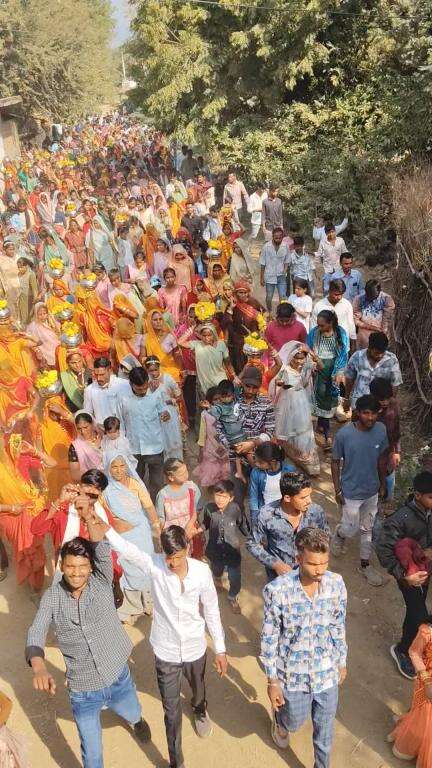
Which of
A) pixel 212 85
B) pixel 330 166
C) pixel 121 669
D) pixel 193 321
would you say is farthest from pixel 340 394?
pixel 212 85

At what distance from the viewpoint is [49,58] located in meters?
33.5

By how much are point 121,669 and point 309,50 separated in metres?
14.7

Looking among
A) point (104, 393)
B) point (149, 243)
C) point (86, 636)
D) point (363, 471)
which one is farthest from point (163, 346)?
point (149, 243)

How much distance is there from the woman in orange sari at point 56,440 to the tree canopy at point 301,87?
790 centimetres

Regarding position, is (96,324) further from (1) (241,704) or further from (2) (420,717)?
(2) (420,717)

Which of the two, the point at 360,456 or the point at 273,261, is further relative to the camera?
the point at 273,261

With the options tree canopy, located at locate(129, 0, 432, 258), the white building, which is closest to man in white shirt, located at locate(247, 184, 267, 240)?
tree canopy, located at locate(129, 0, 432, 258)

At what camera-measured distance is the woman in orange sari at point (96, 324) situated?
7.54 m

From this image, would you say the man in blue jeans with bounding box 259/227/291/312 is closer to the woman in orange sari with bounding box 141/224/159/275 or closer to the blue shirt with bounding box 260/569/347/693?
the woman in orange sari with bounding box 141/224/159/275

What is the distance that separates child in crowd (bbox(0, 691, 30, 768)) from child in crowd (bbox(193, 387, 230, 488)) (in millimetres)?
2835

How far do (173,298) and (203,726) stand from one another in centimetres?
512

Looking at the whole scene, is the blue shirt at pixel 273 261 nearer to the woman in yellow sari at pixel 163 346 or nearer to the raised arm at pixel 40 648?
the woman in yellow sari at pixel 163 346

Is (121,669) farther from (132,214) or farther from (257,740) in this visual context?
(132,214)

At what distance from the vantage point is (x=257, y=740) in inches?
152
